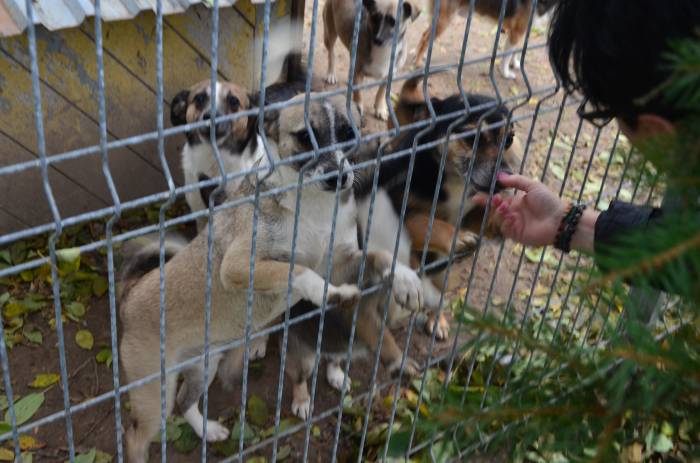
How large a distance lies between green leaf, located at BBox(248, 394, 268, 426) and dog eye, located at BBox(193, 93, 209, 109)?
161cm

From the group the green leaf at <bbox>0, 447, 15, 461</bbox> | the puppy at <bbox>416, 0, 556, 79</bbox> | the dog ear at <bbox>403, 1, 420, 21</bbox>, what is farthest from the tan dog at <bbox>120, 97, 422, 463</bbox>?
Result: the puppy at <bbox>416, 0, 556, 79</bbox>

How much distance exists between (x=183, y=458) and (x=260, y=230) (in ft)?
3.95

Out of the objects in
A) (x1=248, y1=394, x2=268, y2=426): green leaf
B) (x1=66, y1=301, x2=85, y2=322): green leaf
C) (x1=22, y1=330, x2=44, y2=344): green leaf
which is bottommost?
(x1=22, y1=330, x2=44, y2=344): green leaf

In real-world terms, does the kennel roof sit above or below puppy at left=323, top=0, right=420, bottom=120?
above

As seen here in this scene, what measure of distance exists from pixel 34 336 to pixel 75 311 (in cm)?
24

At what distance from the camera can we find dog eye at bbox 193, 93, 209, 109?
393 cm

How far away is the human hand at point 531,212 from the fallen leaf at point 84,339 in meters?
2.31

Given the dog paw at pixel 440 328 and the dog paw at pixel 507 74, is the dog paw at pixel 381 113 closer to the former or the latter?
the dog paw at pixel 507 74

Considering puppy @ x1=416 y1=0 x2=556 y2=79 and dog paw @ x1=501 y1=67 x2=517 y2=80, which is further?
dog paw @ x1=501 y1=67 x2=517 y2=80

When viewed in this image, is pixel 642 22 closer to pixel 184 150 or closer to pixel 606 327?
pixel 606 327

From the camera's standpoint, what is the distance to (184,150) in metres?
4.23

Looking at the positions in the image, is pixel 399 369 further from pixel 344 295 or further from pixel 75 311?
pixel 75 311

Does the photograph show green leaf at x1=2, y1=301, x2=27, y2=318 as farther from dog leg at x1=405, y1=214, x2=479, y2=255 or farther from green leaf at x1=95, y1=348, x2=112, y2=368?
dog leg at x1=405, y1=214, x2=479, y2=255

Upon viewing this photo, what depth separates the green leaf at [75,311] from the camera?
3.81 metres
